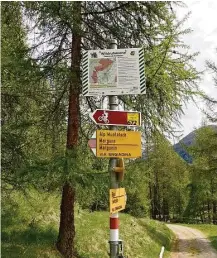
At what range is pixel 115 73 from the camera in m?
5.61

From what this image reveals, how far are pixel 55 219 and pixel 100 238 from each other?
5.46 ft

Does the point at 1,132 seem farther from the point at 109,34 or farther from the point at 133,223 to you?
the point at 133,223

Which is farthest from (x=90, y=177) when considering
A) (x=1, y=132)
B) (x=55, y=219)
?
(x=55, y=219)

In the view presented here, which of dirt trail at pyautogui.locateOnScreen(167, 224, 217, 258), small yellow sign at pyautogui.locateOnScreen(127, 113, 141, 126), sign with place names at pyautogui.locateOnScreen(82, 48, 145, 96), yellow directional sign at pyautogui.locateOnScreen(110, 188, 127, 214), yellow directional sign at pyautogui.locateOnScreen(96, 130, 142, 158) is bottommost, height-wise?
dirt trail at pyautogui.locateOnScreen(167, 224, 217, 258)

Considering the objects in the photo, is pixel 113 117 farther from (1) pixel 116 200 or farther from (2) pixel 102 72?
(1) pixel 116 200

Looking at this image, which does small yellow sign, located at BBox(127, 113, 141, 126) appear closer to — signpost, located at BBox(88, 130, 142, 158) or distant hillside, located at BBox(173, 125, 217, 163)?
signpost, located at BBox(88, 130, 142, 158)

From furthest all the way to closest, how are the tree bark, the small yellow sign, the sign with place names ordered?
the tree bark, the small yellow sign, the sign with place names

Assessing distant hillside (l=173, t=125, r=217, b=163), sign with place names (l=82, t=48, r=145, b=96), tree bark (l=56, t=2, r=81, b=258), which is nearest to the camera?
sign with place names (l=82, t=48, r=145, b=96)

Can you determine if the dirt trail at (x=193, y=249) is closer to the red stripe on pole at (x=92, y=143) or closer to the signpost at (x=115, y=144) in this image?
the signpost at (x=115, y=144)

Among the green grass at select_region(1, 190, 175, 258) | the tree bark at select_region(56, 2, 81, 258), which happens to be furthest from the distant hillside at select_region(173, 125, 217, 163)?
the green grass at select_region(1, 190, 175, 258)

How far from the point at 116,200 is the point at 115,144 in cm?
81

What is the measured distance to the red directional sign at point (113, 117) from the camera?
5.63m

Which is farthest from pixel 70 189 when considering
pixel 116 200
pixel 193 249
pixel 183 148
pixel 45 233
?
pixel 193 249

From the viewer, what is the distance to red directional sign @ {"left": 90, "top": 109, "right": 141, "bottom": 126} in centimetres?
563
